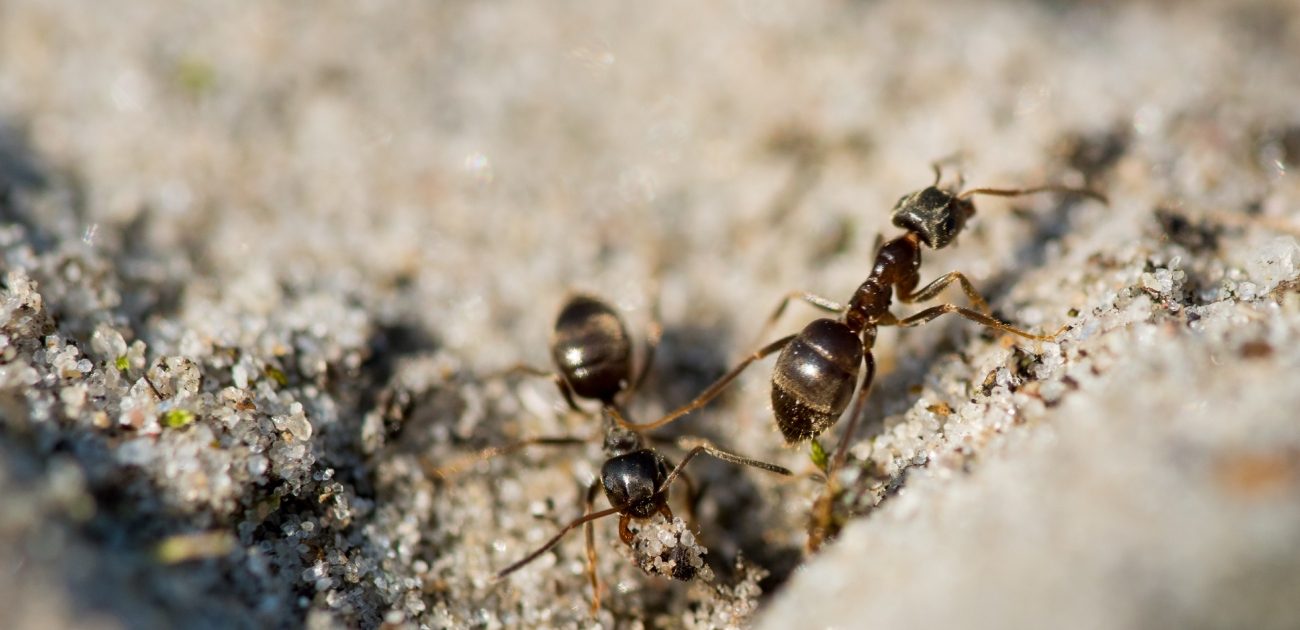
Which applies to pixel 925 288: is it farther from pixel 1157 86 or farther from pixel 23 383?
pixel 23 383

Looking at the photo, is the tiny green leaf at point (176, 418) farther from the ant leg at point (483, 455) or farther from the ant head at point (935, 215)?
the ant head at point (935, 215)

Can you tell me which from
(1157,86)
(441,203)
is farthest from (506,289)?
(1157,86)

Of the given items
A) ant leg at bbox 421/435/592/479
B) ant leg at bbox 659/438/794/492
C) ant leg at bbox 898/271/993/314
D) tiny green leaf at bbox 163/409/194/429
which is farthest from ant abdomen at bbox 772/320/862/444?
tiny green leaf at bbox 163/409/194/429

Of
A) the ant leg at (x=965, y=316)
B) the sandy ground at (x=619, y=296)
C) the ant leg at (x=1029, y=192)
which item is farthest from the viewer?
the ant leg at (x=1029, y=192)

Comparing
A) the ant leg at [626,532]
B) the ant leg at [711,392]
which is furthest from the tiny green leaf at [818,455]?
the ant leg at [626,532]

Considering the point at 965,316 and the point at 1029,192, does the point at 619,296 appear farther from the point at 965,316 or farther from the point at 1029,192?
the point at 1029,192

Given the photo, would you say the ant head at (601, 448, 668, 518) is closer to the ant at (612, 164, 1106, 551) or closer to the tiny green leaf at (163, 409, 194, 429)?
the ant at (612, 164, 1106, 551)
